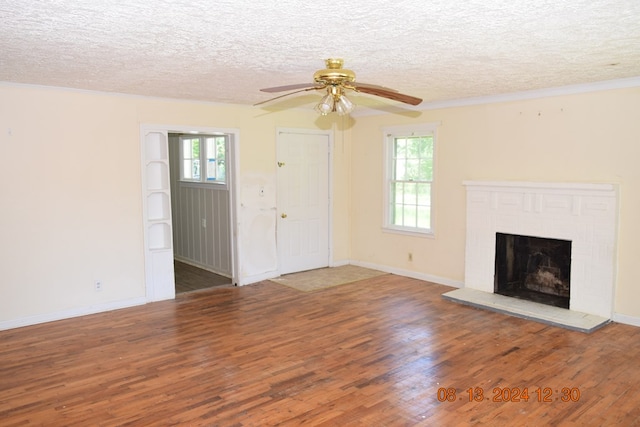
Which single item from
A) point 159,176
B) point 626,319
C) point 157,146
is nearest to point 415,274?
point 626,319

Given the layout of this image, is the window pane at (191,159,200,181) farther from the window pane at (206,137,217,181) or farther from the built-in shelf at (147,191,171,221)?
the built-in shelf at (147,191,171,221)

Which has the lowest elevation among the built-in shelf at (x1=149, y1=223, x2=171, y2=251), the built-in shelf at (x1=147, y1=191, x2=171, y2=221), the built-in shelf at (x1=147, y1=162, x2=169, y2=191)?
the built-in shelf at (x1=149, y1=223, x2=171, y2=251)

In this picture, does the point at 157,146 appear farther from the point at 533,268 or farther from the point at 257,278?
the point at 533,268

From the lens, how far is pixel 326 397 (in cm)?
330

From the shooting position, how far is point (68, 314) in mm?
5055

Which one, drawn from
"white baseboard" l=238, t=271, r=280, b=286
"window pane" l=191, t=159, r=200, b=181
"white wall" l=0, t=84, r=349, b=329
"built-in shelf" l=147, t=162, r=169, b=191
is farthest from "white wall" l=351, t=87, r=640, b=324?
"built-in shelf" l=147, t=162, r=169, b=191

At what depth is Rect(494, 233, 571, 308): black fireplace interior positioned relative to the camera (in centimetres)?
535

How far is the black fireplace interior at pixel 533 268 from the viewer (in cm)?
535

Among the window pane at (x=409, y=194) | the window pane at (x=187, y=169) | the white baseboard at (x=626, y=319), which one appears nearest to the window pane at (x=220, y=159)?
the window pane at (x=187, y=169)

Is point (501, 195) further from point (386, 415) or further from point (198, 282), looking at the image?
point (198, 282)

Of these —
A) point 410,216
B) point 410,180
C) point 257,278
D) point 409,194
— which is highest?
point 410,180

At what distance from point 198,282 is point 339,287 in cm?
193

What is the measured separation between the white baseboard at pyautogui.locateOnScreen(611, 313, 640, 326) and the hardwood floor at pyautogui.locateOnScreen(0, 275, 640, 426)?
0.13 metres

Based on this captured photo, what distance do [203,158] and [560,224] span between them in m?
4.89
